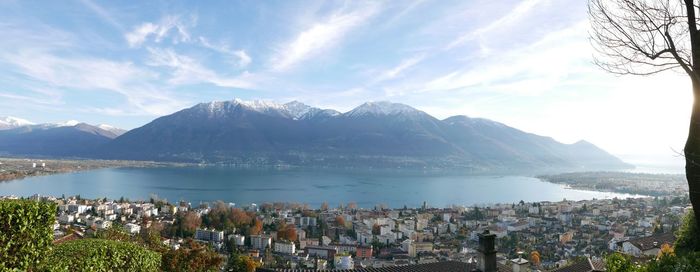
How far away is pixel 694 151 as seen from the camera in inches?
165

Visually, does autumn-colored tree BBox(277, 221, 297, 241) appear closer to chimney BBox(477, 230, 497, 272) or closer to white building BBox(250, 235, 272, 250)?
white building BBox(250, 235, 272, 250)

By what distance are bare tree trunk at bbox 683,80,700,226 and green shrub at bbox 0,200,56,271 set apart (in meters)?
6.26

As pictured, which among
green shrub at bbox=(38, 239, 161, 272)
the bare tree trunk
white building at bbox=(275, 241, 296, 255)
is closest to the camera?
the bare tree trunk

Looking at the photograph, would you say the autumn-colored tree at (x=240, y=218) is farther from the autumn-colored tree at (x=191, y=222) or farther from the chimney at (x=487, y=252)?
the chimney at (x=487, y=252)

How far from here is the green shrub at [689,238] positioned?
4.63 metres

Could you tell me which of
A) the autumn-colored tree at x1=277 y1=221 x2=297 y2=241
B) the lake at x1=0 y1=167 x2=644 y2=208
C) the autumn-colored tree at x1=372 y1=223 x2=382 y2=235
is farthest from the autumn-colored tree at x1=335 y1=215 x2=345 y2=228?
the lake at x1=0 y1=167 x2=644 y2=208

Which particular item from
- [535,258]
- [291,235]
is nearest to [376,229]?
[291,235]

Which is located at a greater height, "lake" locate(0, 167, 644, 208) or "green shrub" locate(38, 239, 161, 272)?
"green shrub" locate(38, 239, 161, 272)

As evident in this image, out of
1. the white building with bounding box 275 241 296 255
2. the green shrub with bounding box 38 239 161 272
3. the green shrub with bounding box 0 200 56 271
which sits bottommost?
the white building with bounding box 275 241 296 255

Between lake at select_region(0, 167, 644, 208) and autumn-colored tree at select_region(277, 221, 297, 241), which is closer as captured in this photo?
autumn-colored tree at select_region(277, 221, 297, 241)

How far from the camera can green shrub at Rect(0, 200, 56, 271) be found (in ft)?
15.5

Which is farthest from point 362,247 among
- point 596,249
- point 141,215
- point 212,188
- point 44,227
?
point 212,188

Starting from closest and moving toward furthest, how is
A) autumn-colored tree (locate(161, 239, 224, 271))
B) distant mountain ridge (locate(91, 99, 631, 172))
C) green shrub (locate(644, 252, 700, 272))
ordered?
green shrub (locate(644, 252, 700, 272)) < autumn-colored tree (locate(161, 239, 224, 271)) < distant mountain ridge (locate(91, 99, 631, 172))

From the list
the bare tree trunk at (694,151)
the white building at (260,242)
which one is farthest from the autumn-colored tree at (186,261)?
the white building at (260,242)
